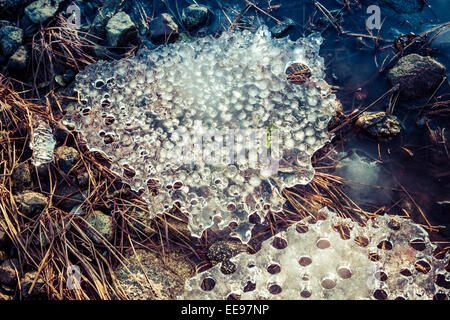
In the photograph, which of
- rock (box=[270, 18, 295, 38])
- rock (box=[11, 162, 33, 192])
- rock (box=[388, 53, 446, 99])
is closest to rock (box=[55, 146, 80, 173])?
rock (box=[11, 162, 33, 192])

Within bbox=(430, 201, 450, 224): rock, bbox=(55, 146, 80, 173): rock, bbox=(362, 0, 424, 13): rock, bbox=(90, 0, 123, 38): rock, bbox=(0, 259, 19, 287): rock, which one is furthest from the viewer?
bbox=(90, 0, 123, 38): rock

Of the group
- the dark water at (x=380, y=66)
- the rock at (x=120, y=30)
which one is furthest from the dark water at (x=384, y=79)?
the rock at (x=120, y=30)

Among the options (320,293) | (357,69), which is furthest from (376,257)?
(357,69)

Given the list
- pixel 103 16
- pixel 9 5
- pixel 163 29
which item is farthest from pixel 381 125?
pixel 9 5

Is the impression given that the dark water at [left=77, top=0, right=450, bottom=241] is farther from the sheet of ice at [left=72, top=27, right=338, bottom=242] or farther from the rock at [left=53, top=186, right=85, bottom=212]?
the rock at [left=53, top=186, right=85, bottom=212]

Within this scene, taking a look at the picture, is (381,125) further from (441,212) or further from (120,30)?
(120,30)

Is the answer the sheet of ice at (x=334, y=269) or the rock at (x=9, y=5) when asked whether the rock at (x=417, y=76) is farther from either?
the rock at (x=9, y=5)

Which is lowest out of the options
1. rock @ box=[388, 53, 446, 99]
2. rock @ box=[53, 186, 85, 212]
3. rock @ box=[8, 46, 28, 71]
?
rock @ box=[53, 186, 85, 212]
